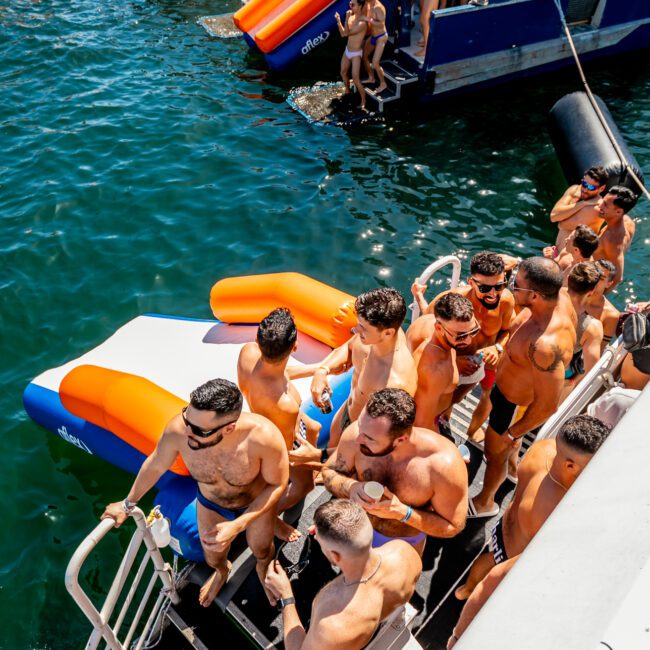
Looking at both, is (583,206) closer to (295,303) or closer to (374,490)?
(295,303)

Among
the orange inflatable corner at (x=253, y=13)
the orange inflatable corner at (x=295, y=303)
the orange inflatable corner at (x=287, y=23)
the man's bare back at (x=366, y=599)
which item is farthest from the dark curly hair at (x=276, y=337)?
the orange inflatable corner at (x=253, y=13)

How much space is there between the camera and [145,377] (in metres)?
5.36

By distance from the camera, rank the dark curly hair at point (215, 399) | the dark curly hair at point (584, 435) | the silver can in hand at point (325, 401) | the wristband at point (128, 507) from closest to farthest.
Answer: the dark curly hair at point (584, 435), the dark curly hair at point (215, 399), the wristband at point (128, 507), the silver can in hand at point (325, 401)

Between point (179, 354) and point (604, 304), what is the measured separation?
4.37 meters

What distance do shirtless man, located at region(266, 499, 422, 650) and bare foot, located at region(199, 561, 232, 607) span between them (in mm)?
1405

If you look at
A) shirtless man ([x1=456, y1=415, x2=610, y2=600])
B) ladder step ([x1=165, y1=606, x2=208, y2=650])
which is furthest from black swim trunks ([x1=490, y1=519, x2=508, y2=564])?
ladder step ([x1=165, y1=606, x2=208, y2=650])

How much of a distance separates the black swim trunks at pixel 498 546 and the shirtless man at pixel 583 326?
A: 1870 millimetres

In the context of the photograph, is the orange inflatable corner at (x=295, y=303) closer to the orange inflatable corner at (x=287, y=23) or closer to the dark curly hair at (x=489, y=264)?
the dark curly hair at (x=489, y=264)

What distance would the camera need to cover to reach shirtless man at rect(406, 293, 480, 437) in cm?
377

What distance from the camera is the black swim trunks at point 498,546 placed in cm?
343

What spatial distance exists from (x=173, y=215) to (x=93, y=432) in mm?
4632

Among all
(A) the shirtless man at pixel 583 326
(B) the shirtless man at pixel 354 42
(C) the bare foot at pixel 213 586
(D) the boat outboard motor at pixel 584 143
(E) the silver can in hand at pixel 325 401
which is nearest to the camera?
(C) the bare foot at pixel 213 586

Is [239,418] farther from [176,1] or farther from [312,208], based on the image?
[176,1]

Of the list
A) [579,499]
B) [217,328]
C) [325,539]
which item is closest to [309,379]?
[217,328]
